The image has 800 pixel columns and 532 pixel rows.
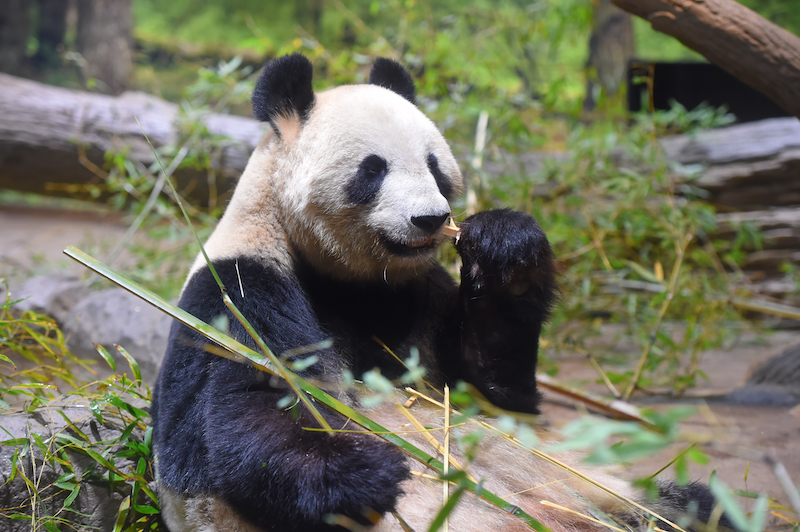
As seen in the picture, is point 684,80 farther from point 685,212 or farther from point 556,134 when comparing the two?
point 556,134

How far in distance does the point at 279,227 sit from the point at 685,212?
3.21 m

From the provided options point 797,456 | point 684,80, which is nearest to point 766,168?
point 684,80

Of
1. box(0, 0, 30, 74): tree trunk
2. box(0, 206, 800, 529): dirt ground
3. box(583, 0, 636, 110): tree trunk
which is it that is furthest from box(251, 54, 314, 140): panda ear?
box(0, 0, 30, 74): tree trunk

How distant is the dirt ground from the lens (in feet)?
6.20

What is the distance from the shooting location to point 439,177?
1511 millimetres

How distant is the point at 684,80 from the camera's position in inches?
187

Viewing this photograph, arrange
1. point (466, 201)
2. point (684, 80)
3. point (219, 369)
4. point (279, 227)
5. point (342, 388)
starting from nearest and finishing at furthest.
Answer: point (219, 369)
point (342, 388)
point (279, 227)
point (466, 201)
point (684, 80)

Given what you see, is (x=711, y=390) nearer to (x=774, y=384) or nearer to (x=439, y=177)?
(x=774, y=384)

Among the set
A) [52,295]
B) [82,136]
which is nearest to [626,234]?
[52,295]

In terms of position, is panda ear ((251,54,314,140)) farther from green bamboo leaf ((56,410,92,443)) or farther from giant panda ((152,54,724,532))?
green bamboo leaf ((56,410,92,443))

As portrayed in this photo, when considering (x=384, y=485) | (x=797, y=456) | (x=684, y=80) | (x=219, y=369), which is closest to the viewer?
(x=384, y=485)

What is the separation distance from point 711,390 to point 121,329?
2984 millimetres

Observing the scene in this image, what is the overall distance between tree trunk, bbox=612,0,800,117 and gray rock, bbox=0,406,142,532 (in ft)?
7.30

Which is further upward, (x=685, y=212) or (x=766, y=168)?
(x=766, y=168)
